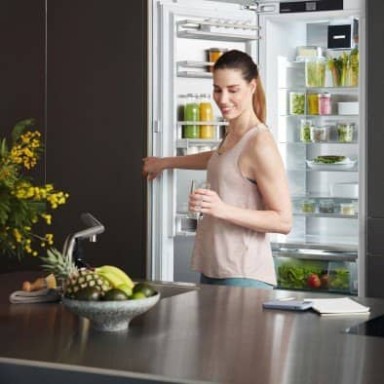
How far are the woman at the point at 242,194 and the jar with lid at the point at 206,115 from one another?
56.7 inches

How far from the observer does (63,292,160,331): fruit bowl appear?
2410mm

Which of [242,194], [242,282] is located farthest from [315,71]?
[242,282]

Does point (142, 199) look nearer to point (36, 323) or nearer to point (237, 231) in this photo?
point (237, 231)

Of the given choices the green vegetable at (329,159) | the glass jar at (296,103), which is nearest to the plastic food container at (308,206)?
the green vegetable at (329,159)

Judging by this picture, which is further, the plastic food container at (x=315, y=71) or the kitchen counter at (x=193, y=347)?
the plastic food container at (x=315, y=71)

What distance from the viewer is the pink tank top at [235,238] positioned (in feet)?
11.4

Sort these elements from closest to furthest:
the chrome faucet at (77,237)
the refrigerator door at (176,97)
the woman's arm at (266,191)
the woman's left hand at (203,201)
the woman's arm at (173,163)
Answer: the chrome faucet at (77,237) < the woman's left hand at (203,201) < the woman's arm at (266,191) < the woman's arm at (173,163) < the refrigerator door at (176,97)

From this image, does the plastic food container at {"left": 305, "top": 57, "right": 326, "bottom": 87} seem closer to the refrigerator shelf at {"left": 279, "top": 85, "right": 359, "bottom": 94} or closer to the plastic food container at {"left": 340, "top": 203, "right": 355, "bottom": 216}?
the refrigerator shelf at {"left": 279, "top": 85, "right": 359, "bottom": 94}

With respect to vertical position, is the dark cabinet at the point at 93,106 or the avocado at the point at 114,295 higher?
the dark cabinet at the point at 93,106

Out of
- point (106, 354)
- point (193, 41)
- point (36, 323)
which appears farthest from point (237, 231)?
point (193, 41)

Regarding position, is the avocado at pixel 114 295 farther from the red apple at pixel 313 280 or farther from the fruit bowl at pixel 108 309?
the red apple at pixel 313 280

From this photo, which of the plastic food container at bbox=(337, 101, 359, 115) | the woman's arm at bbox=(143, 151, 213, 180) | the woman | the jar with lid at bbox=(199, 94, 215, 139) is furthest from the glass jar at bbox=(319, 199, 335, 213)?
the woman

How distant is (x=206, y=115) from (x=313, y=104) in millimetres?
937

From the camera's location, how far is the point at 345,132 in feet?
18.3
